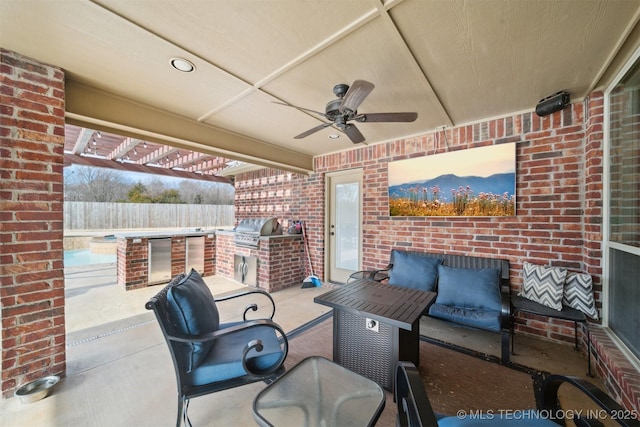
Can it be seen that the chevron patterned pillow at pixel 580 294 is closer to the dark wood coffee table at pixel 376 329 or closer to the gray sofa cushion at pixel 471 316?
the gray sofa cushion at pixel 471 316

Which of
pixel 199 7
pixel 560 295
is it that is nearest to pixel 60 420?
pixel 199 7

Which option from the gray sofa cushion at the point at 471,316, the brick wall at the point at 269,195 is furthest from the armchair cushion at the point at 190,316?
the brick wall at the point at 269,195

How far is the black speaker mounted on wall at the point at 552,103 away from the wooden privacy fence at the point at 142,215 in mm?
8981

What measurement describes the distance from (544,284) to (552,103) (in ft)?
6.09

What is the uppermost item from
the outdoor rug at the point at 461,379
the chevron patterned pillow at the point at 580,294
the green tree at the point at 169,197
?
the green tree at the point at 169,197

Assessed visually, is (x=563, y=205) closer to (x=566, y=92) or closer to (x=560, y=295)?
(x=560, y=295)

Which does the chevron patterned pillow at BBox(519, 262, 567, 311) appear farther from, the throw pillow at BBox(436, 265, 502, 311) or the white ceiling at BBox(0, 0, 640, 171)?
the white ceiling at BBox(0, 0, 640, 171)

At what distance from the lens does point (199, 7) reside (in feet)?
4.54

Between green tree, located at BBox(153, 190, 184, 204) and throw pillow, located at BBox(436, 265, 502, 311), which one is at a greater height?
green tree, located at BBox(153, 190, 184, 204)

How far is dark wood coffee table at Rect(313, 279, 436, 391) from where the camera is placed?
71.5 inches

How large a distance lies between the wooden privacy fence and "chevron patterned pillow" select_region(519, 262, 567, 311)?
8.86 meters

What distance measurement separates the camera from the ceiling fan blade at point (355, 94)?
158 cm

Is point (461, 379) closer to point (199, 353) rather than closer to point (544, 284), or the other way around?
point (544, 284)

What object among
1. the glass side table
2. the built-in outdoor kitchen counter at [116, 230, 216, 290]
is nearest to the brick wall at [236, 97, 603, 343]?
the glass side table
